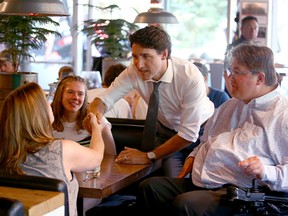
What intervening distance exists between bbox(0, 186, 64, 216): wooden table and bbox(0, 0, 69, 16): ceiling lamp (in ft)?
6.16

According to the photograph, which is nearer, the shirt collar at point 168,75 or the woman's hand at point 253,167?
the woman's hand at point 253,167

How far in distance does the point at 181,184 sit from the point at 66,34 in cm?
852

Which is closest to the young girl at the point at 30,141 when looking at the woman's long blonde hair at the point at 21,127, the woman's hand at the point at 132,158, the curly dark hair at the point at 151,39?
the woman's long blonde hair at the point at 21,127

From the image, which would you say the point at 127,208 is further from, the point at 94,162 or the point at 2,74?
the point at 2,74

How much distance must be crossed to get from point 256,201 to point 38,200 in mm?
1175

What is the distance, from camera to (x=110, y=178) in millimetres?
3016

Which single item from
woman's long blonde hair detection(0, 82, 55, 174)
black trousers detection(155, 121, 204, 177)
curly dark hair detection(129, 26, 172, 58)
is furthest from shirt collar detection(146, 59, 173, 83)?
woman's long blonde hair detection(0, 82, 55, 174)

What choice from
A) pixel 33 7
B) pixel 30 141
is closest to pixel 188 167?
pixel 30 141

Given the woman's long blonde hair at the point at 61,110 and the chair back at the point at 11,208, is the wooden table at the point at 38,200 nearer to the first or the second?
the chair back at the point at 11,208

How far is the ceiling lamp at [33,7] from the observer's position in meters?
3.80

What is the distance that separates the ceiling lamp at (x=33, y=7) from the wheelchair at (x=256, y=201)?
1.74 metres

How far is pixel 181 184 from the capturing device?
3.34m

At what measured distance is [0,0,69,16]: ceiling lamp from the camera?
150 inches

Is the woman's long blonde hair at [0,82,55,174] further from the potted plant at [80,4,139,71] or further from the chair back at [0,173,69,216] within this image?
the potted plant at [80,4,139,71]
